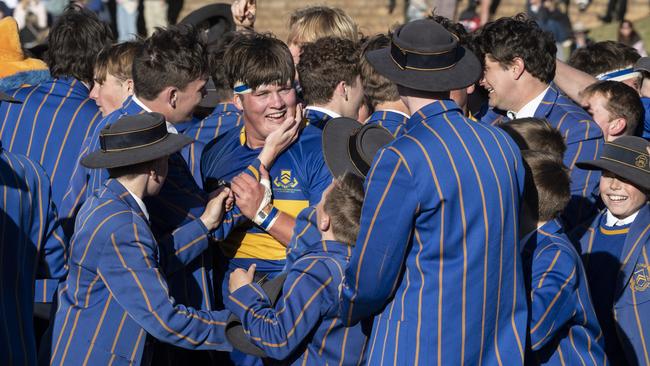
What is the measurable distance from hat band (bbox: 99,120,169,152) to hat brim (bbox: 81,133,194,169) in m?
0.02

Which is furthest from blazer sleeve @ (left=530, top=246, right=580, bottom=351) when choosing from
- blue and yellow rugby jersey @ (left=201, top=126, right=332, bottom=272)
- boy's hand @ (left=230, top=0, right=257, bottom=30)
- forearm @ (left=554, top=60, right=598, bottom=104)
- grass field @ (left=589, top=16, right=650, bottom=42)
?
grass field @ (left=589, top=16, right=650, bottom=42)

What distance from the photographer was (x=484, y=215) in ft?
11.2

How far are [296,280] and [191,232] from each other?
67 centimetres

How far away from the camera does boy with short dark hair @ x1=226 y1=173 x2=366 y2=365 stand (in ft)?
12.5

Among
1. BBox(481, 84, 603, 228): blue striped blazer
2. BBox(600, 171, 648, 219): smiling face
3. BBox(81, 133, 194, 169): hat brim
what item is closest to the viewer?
BBox(81, 133, 194, 169): hat brim

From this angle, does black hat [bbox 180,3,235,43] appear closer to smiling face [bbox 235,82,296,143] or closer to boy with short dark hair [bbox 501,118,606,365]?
smiling face [bbox 235,82,296,143]

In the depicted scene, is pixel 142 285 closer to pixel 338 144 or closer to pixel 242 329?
pixel 242 329

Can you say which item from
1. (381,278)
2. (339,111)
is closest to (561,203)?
(381,278)

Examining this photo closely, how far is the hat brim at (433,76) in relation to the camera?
11.5 feet

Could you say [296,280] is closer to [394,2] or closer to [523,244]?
[523,244]

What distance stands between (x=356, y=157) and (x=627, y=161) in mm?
1296

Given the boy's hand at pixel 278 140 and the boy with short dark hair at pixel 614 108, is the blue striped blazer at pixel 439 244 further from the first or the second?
the boy with short dark hair at pixel 614 108

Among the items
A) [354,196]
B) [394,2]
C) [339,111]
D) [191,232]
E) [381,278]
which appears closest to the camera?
[381,278]

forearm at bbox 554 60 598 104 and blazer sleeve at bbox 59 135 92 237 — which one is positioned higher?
blazer sleeve at bbox 59 135 92 237
